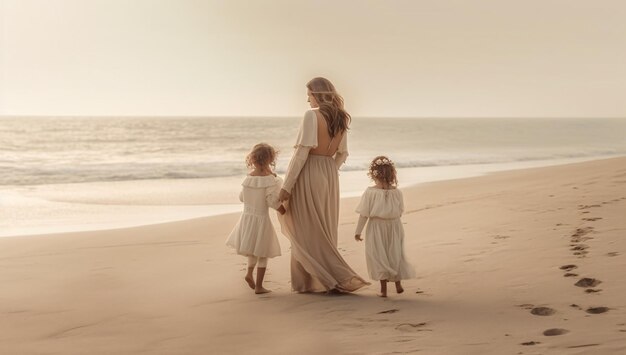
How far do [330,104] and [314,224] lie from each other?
3.61ft

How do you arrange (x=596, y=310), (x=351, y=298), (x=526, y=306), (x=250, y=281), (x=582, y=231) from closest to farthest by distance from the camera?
(x=596, y=310)
(x=526, y=306)
(x=351, y=298)
(x=250, y=281)
(x=582, y=231)

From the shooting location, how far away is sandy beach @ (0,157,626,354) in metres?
5.24

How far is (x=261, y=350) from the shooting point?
5285 mm

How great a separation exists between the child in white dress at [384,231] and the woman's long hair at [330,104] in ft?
1.50

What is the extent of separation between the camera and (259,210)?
23.5 feet

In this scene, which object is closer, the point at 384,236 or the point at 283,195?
the point at 384,236

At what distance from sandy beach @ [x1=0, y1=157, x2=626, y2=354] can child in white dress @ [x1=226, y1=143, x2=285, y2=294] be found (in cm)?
43

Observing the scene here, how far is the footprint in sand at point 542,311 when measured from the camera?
548 centimetres

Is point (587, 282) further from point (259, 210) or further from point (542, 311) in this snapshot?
point (259, 210)

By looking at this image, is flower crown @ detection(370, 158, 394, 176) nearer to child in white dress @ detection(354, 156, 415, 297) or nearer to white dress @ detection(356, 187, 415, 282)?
child in white dress @ detection(354, 156, 415, 297)

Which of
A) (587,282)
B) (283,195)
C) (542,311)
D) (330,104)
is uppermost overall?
(330,104)

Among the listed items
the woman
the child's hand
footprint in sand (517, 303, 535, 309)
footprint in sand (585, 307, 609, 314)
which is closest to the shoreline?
the child's hand

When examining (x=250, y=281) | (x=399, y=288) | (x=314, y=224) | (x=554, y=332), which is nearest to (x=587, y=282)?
(x=554, y=332)

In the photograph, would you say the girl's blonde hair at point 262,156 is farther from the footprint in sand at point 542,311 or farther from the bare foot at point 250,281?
the footprint in sand at point 542,311
